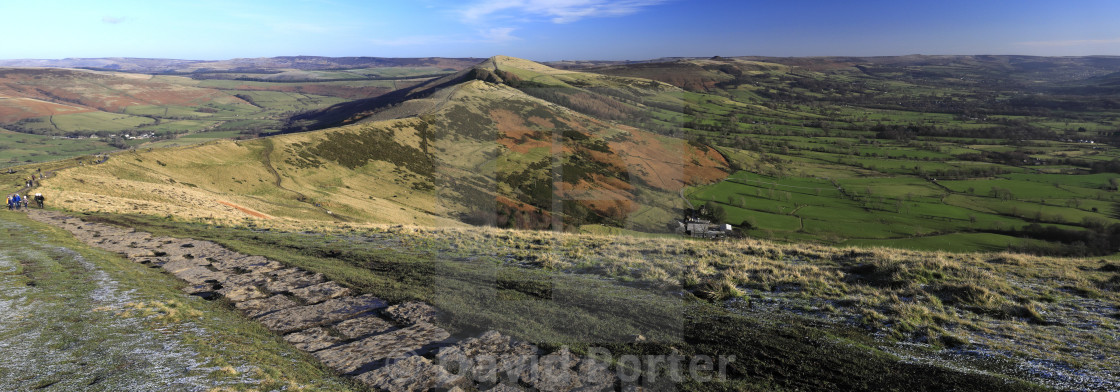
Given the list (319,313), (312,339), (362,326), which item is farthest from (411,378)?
(319,313)

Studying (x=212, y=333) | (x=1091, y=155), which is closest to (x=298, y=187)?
(x=212, y=333)

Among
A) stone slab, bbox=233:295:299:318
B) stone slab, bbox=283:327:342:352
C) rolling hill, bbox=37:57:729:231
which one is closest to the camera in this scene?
stone slab, bbox=283:327:342:352

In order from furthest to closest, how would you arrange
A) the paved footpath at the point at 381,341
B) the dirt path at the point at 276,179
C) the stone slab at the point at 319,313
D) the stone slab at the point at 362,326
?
the dirt path at the point at 276,179 < the stone slab at the point at 319,313 < the stone slab at the point at 362,326 < the paved footpath at the point at 381,341

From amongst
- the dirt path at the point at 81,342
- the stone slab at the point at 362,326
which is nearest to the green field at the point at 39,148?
the dirt path at the point at 81,342

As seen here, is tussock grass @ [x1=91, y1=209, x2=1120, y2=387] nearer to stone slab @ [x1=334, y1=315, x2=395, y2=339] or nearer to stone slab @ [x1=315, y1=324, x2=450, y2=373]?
stone slab @ [x1=315, y1=324, x2=450, y2=373]

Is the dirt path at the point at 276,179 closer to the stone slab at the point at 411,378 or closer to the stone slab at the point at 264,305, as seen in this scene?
the stone slab at the point at 264,305

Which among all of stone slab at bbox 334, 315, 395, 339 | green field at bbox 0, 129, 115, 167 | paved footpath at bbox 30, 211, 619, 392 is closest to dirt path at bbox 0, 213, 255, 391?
paved footpath at bbox 30, 211, 619, 392

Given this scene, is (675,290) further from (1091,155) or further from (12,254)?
(1091,155)

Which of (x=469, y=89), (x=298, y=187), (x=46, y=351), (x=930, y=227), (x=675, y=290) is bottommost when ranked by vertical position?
(x=930, y=227)
